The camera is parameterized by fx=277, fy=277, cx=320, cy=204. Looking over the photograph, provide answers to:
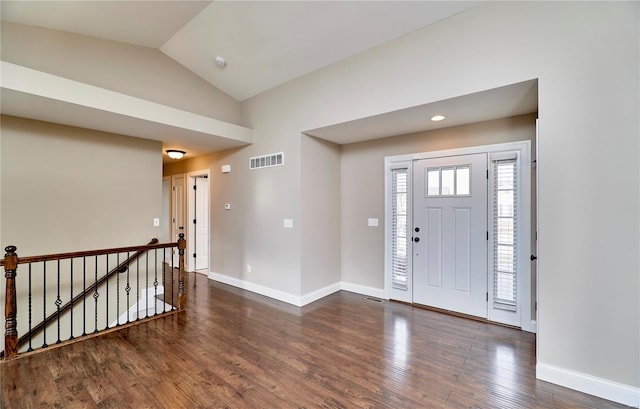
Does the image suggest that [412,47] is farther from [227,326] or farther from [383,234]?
[227,326]

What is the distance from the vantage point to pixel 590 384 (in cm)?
217

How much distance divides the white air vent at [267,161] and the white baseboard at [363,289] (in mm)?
2354

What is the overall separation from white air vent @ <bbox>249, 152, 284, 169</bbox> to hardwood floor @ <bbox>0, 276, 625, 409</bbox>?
2.29 metres

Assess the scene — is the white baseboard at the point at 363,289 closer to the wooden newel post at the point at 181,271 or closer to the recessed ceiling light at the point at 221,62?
the wooden newel post at the point at 181,271

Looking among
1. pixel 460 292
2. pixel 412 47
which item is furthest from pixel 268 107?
pixel 460 292

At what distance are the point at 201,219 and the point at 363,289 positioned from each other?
3936 millimetres

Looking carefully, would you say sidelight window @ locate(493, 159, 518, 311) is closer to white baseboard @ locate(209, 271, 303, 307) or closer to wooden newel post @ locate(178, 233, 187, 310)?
white baseboard @ locate(209, 271, 303, 307)

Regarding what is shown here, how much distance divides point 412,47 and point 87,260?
509 centimetres

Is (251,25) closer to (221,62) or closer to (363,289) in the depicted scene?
(221,62)

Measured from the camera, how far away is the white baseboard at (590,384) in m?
2.05

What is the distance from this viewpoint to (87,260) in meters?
3.96

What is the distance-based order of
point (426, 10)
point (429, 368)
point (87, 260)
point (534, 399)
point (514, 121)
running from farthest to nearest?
point (87, 260) < point (514, 121) < point (426, 10) < point (429, 368) < point (534, 399)

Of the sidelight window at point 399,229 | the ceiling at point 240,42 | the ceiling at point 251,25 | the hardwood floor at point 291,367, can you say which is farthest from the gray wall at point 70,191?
the sidelight window at point 399,229

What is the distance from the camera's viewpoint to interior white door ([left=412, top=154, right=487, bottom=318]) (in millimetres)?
3576
